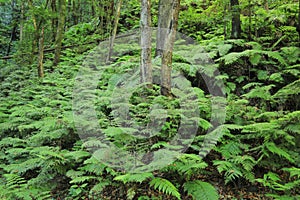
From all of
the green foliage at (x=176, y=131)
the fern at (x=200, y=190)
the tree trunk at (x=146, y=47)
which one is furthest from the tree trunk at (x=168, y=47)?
the fern at (x=200, y=190)

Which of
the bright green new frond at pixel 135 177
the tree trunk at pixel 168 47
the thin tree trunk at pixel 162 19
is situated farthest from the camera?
the thin tree trunk at pixel 162 19

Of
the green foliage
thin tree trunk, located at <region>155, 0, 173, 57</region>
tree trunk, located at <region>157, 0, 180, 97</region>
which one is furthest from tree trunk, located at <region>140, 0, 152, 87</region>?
thin tree trunk, located at <region>155, 0, 173, 57</region>

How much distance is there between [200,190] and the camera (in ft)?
12.8

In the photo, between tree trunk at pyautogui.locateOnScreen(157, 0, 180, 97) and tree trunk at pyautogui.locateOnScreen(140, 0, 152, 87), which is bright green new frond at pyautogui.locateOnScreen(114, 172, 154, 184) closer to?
tree trunk at pyautogui.locateOnScreen(157, 0, 180, 97)

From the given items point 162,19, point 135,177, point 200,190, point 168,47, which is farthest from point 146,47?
point 200,190

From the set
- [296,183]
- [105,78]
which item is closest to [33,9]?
[105,78]

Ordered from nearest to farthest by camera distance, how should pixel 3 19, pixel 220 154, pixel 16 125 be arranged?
1. pixel 220 154
2. pixel 16 125
3. pixel 3 19

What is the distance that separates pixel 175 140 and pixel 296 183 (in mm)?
1927

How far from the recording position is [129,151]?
4.55 metres

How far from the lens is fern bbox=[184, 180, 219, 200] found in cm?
379

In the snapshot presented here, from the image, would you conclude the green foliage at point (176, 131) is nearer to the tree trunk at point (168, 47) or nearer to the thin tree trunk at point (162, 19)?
the tree trunk at point (168, 47)

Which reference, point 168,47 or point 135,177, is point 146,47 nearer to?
point 168,47

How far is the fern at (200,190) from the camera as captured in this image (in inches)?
149

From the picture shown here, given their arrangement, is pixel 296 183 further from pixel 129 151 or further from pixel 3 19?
pixel 3 19
